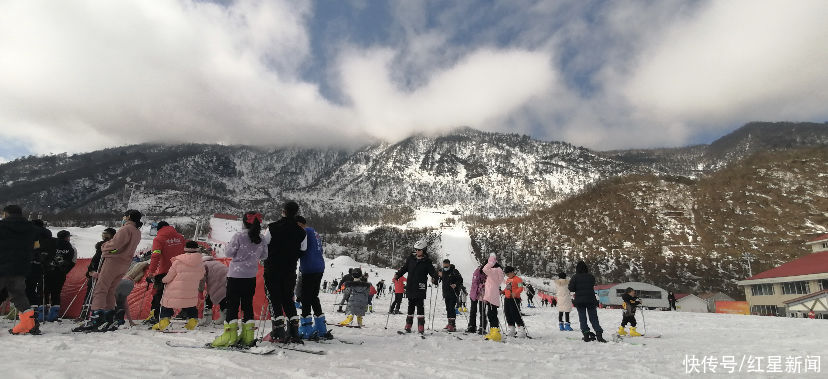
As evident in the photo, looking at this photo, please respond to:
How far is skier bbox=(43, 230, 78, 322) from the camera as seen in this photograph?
23.5 feet

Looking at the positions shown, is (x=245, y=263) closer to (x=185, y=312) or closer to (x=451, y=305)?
(x=185, y=312)

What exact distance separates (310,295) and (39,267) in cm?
523

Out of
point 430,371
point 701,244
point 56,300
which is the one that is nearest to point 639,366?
point 430,371

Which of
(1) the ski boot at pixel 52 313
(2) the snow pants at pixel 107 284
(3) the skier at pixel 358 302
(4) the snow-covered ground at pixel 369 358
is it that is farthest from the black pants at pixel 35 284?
(3) the skier at pixel 358 302

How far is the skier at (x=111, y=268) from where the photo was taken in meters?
5.98

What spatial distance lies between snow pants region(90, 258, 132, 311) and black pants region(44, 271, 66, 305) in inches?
84.0

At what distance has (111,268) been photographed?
6145mm

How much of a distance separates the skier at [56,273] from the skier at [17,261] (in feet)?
7.05

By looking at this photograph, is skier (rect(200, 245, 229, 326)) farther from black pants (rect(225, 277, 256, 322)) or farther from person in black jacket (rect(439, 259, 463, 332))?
person in black jacket (rect(439, 259, 463, 332))

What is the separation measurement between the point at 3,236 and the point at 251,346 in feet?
12.6

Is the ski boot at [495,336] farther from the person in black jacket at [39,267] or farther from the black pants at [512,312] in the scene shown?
the person in black jacket at [39,267]

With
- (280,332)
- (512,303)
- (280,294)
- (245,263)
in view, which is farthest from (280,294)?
(512,303)

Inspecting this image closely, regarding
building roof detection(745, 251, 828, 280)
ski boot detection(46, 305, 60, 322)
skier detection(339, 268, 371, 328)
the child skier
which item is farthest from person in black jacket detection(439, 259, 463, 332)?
building roof detection(745, 251, 828, 280)

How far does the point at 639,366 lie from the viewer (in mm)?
5094
